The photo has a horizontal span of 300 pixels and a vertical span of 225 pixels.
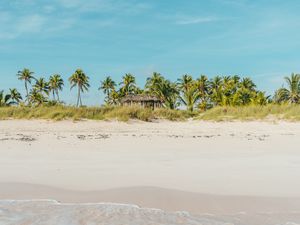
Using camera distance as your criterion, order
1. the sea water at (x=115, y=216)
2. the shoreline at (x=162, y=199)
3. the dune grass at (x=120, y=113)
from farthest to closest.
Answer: the dune grass at (x=120, y=113) → the shoreline at (x=162, y=199) → the sea water at (x=115, y=216)

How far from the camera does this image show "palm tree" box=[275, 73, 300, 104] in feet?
166

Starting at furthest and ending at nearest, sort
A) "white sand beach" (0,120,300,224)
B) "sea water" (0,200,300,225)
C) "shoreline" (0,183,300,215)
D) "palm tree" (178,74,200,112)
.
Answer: "palm tree" (178,74,200,112), "white sand beach" (0,120,300,224), "shoreline" (0,183,300,215), "sea water" (0,200,300,225)

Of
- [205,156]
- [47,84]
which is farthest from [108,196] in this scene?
[47,84]

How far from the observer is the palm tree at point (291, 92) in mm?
50562

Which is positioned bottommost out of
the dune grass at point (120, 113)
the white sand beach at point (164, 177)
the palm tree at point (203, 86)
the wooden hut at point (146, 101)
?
the white sand beach at point (164, 177)

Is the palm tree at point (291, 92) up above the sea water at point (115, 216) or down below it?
above

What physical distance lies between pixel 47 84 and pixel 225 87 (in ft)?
103

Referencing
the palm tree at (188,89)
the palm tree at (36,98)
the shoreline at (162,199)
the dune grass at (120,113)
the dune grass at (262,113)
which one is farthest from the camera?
the palm tree at (36,98)

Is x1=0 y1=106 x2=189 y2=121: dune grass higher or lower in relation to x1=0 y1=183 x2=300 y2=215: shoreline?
higher

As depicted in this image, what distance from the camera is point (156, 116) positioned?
25.1 m

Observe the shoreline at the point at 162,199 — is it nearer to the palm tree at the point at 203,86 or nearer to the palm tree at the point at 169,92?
the palm tree at the point at 169,92

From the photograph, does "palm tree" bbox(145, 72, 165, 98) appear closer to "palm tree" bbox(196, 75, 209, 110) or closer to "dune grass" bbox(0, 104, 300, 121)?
"palm tree" bbox(196, 75, 209, 110)

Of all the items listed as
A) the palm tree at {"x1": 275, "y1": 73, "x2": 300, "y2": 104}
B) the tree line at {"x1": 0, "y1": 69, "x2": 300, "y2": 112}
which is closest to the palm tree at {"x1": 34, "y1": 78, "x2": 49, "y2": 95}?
the tree line at {"x1": 0, "y1": 69, "x2": 300, "y2": 112}

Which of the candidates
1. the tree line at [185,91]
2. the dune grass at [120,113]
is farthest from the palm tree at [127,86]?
the dune grass at [120,113]
